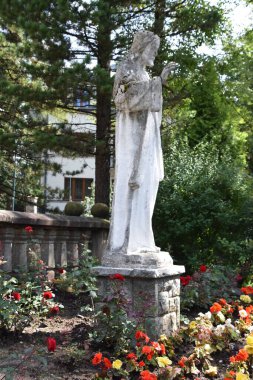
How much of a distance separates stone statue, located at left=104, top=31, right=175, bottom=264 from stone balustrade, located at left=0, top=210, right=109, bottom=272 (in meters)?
1.31

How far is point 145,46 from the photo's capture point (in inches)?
250

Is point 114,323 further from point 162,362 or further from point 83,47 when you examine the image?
point 83,47

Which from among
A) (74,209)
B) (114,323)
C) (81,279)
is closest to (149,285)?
(114,323)

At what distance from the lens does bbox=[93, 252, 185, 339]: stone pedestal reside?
5508 millimetres

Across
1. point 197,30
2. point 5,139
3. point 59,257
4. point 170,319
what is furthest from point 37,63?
point 170,319

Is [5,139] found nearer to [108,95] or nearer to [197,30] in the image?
[108,95]

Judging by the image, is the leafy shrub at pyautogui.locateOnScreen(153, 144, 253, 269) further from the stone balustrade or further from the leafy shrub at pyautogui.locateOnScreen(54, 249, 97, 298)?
the leafy shrub at pyautogui.locateOnScreen(54, 249, 97, 298)

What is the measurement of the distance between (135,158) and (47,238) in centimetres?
306

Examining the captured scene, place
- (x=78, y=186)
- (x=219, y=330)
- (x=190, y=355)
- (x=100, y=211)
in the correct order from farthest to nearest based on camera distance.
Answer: (x=78, y=186), (x=100, y=211), (x=219, y=330), (x=190, y=355)

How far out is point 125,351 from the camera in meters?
4.97

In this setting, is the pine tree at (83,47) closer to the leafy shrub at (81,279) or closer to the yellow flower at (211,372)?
the leafy shrub at (81,279)

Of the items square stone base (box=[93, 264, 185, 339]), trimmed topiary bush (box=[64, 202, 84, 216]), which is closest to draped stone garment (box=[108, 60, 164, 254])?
square stone base (box=[93, 264, 185, 339])

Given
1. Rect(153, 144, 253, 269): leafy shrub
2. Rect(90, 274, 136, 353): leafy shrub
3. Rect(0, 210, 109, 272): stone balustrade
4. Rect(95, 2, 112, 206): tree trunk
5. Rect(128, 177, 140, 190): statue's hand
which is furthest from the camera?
Rect(95, 2, 112, 206): tree trunk

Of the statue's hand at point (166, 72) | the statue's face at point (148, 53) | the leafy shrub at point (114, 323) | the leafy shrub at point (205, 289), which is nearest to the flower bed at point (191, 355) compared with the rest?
the leafy shrub at point (114, 323)
